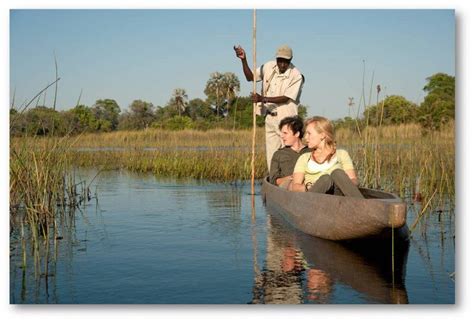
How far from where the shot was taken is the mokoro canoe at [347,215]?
405 centimetres

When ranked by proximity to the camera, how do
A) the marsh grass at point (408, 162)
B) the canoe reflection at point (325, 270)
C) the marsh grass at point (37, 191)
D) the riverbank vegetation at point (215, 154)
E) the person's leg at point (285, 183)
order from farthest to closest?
the person's leg at point (285, 183) < the marsh grass at point (408, 162) < the riverbank vegetation at point (215, 154) < the marsh grass at point (37, 191) < the canoe reflection at point (325, 270)

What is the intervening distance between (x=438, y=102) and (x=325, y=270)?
8.81 ft

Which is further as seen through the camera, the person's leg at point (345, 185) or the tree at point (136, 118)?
the tree at point (136, 118)

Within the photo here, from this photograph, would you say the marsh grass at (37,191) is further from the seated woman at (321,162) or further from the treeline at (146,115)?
the seated woman at (321,162)

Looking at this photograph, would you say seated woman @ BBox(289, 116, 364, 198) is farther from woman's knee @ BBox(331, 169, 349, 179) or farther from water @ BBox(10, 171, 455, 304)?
water @ BBox(10, 171, 455, 304)

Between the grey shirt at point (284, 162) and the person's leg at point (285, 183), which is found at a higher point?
the grey shirt at point (284, 162)

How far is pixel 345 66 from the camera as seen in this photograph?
5.59 m

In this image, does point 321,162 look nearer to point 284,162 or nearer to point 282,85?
point 284,162

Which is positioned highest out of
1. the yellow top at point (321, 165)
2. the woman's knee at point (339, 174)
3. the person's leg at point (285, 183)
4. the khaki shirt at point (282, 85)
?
the khaki shirt at point (282, 85)

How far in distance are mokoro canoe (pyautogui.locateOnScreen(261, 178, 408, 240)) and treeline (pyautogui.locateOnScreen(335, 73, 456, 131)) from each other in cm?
90

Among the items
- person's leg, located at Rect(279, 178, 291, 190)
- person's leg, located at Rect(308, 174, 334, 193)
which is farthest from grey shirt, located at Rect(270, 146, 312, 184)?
person's leg, located at Rect(308, 174, 334, 193)

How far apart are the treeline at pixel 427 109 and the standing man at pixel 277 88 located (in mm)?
742

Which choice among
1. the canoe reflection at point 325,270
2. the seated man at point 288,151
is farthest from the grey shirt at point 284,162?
the canoe reflection at point 325,270

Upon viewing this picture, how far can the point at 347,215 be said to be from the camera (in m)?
4.37
